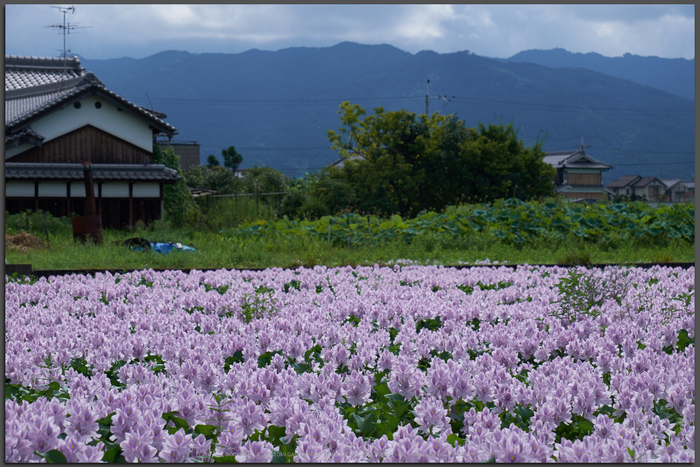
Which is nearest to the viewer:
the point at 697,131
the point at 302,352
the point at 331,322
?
the point at 697,131

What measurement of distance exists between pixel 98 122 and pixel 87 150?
93 centimetres

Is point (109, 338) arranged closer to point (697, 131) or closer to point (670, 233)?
point (697, 131)

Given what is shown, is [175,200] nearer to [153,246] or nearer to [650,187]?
[153,246]

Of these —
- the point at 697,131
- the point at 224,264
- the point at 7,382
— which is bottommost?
the point at 224,264

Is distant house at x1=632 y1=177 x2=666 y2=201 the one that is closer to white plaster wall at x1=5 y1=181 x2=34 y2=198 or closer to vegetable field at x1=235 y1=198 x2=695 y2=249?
vegetable field at x1=235 y1=198 x2=695 y2=249

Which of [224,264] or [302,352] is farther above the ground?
[302,352]

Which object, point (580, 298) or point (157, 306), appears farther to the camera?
point (157, 306)

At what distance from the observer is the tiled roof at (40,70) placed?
2122 centimetres

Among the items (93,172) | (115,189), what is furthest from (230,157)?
(93,172)

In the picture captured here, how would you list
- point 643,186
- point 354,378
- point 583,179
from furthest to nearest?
point 643,186
point 583,179
point 354,378

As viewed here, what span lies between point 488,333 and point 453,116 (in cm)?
2138

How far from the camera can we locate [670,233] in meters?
11.4

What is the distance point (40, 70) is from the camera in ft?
73.0

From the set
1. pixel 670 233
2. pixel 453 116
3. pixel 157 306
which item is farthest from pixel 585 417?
pixel 453 116
